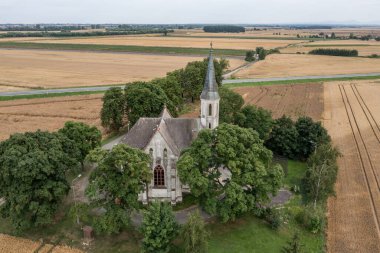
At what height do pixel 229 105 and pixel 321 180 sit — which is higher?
pixel 229 105

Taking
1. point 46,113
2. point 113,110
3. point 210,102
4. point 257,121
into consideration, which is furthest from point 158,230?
point 46,113

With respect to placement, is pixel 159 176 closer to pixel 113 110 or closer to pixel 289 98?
pixel 113 110

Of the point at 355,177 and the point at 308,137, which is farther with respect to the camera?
the point at 308,137

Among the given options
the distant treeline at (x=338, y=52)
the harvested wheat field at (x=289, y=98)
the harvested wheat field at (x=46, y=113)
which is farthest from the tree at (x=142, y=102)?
the distant treeline at (x=338, y=52)

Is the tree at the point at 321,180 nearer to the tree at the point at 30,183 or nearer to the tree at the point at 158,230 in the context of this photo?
the tree at the point at 158,230

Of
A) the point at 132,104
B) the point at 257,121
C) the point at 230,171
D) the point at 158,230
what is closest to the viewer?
the point at 158,230

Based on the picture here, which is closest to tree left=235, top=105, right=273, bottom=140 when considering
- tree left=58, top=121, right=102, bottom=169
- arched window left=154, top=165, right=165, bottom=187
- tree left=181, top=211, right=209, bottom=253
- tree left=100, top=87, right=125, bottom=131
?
arched window left=154, top=165, right=165, bottom=187

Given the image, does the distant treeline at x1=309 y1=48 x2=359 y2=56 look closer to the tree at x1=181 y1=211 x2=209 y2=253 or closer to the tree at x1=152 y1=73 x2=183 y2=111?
the tree at x1=152 y1=73 x2=183 y2=111
